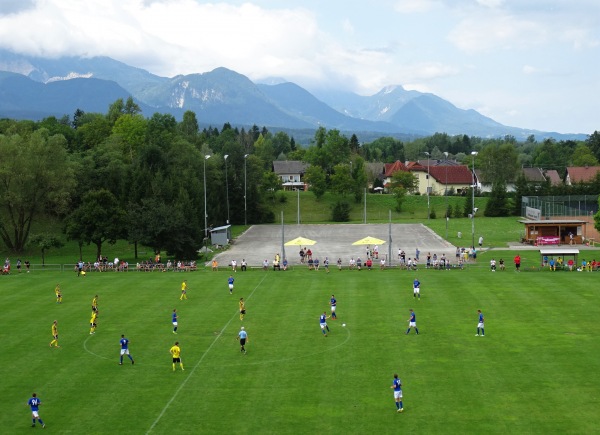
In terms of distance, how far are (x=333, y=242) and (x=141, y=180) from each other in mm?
23838

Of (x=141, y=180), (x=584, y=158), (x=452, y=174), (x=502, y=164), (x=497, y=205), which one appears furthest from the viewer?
(x=584, y=158)

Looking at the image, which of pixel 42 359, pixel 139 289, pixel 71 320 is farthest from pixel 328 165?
pixel 42 359

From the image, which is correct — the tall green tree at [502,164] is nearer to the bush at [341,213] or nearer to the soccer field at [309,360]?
the bush at [341,213]

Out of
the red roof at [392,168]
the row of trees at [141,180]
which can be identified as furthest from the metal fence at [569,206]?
the red roof at [392,168]

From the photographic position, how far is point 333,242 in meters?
83.1

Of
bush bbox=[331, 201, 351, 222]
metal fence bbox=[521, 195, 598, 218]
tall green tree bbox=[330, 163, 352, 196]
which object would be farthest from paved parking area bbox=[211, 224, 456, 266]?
tall green tree bbox=[330, 163, 352, 196]

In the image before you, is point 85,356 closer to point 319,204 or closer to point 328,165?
point 319,204

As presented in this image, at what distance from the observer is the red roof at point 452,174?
14275 centimetres

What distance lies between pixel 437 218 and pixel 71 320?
77.3m

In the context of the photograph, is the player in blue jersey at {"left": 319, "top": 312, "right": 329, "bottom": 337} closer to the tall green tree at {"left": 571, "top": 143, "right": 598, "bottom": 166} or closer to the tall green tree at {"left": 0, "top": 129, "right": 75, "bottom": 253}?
the tall green tree at {"left": 0, "top": 129, "right": 75, "bottom": 253}

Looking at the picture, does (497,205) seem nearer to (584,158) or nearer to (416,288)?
(584,158)

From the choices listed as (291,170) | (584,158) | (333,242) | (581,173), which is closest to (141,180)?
(333,242)

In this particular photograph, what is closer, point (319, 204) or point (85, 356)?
point (85, 356)

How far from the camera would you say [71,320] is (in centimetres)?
4356
